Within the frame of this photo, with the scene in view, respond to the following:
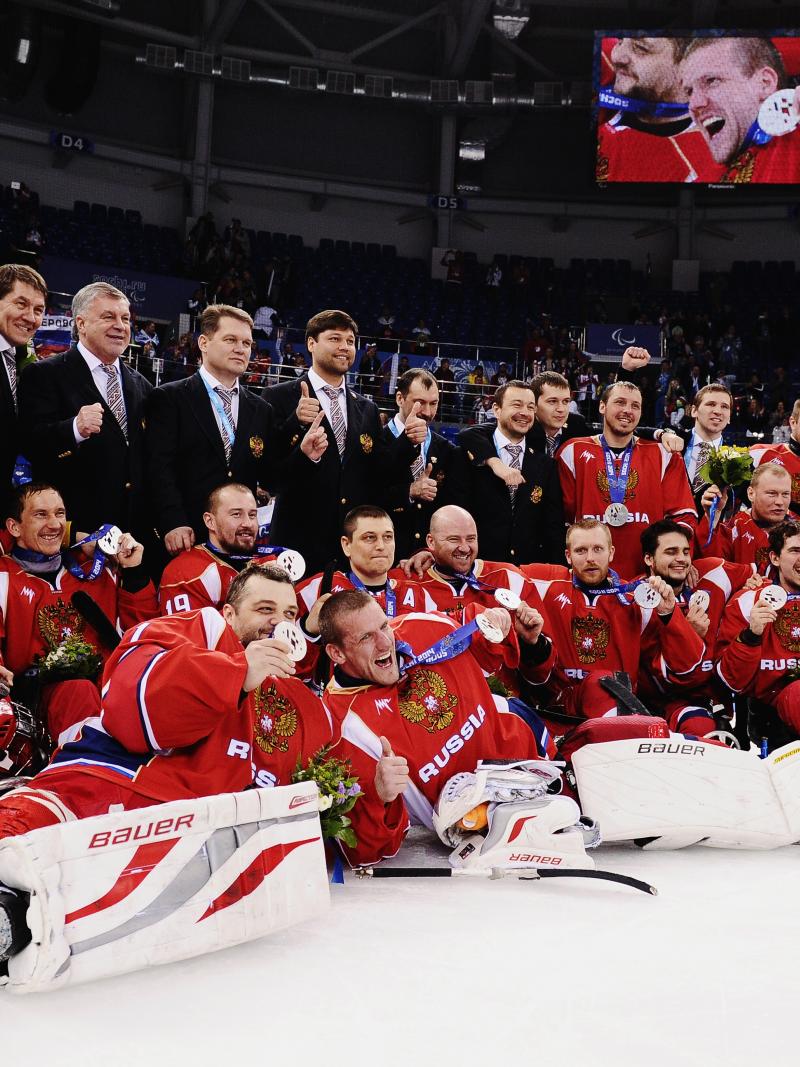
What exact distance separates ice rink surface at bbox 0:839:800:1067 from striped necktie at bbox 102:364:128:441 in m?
2.72

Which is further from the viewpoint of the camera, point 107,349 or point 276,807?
point 107,349

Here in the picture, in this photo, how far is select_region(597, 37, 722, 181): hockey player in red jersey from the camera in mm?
19984

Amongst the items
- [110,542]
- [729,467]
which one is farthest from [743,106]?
[110,542]

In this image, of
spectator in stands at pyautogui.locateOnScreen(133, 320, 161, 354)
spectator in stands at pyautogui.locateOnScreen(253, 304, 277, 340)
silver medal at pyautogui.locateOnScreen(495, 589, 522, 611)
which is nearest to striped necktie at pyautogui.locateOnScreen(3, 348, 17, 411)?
silver medal at pyautogui.locateOnScreen(495, 589, 522, 611)

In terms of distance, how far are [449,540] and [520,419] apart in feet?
4.10

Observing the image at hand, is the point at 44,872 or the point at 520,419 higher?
the point at 520,419

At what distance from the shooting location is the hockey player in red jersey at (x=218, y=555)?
15.0ft

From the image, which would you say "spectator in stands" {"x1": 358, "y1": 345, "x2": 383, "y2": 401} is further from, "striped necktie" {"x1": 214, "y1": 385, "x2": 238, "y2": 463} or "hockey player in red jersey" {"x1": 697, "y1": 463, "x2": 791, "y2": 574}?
"striped necktie" {"x1": 214, "y1": 385, "x2": 238, "y2": 463}

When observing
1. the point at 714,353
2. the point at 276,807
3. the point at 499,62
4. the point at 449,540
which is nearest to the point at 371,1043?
the point at 276,807

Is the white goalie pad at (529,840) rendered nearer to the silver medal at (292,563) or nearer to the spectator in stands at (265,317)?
the silver medal at (292,563)

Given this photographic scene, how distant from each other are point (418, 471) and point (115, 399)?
1.75 metres

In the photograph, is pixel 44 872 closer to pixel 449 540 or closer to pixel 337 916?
pixel 337 916

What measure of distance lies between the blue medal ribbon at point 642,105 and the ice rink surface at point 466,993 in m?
19.5

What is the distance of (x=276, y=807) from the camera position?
109 inches
